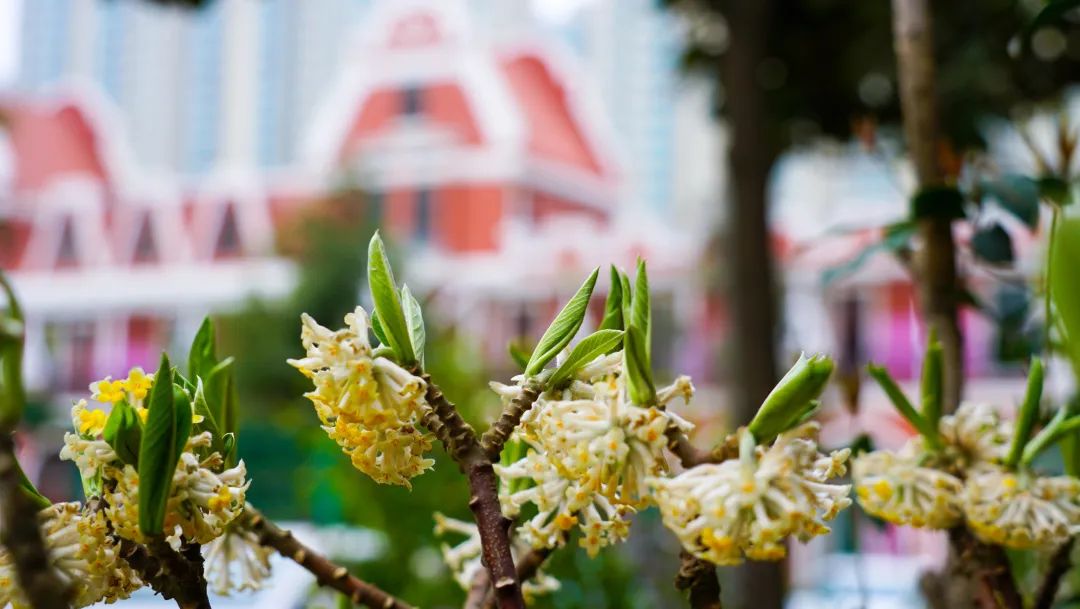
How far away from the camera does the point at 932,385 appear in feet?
2.08

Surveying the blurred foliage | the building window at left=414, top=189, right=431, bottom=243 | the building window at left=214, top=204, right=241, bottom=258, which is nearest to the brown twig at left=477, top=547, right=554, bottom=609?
the blurred foliage

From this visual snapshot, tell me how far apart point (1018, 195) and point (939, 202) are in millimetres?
72

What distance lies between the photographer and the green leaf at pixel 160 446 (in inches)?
15.7

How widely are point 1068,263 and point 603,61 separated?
Result: 19.6 metres

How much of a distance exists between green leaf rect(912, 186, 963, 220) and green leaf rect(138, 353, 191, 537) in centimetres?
63

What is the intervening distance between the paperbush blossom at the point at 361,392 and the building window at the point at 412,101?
11156 mm

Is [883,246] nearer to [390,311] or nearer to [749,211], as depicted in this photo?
[390,311]

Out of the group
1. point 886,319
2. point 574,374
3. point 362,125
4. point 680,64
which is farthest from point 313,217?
point 574,374

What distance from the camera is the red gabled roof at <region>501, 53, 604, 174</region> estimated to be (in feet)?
37.6

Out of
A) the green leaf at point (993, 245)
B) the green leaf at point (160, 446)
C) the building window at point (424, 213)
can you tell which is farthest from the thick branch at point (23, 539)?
the building window at point (424, 213)

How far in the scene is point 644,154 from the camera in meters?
18.7

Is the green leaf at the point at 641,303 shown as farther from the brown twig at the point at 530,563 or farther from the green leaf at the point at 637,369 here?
the brown twig at the point at 530,563

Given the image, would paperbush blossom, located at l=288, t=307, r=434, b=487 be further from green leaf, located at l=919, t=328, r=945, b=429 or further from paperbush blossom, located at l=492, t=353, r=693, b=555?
green leaf, located at l=919, t=328, r=945, b=429

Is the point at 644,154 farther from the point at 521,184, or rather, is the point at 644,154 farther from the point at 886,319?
the point at 886,319
